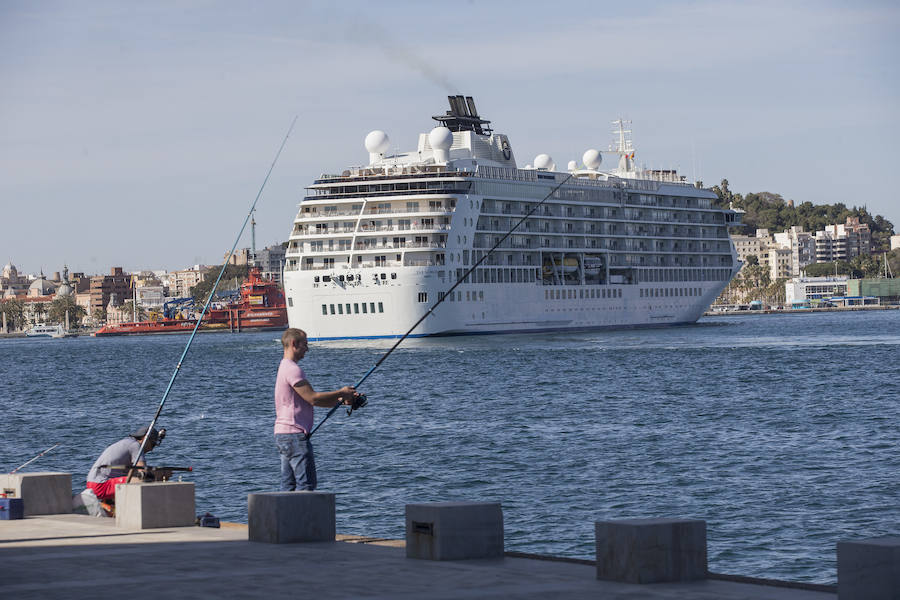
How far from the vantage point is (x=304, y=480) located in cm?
1062

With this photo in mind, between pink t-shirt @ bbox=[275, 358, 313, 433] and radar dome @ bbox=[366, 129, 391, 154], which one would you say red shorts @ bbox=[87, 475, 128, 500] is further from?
radar dome @ bbox=[366, 129, 391, 154]

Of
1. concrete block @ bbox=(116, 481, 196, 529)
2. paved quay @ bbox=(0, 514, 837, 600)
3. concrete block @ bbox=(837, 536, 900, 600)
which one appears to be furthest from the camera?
concrete block @ bbox=(116, 481, 196, 529)

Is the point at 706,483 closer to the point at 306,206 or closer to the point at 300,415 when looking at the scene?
the point at 300,415

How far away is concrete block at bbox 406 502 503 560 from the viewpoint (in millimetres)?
8914

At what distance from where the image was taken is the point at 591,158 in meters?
114

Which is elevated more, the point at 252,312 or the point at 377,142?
the point at 377,142

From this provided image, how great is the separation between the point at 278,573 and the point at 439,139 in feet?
286

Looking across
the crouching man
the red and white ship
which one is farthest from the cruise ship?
the red and white ship

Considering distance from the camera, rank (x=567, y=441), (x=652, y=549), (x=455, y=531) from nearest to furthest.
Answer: (x=652, y=549) → (x=455, y=531) → (x=567, y=441)

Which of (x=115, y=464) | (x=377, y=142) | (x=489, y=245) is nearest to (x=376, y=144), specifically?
(x=377, y=142)

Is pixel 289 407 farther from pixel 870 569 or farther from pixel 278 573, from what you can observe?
pixel 870 569

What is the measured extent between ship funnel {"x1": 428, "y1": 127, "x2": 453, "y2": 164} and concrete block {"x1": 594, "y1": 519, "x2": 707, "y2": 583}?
8692 cm

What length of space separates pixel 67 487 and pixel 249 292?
161 m

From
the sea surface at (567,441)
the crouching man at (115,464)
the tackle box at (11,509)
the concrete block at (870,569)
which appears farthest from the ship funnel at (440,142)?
the concrete block at (870,569)
